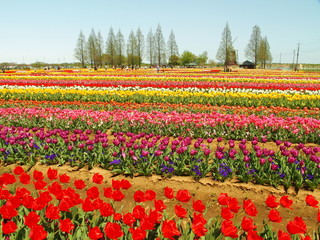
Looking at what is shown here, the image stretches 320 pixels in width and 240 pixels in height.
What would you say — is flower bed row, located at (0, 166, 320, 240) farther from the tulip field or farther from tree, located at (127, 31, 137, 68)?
tree, located at (127, 31, 137, 68)

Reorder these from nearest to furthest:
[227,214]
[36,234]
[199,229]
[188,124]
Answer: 1. [36,234]
2. [199,229]
3. [227,214]
4. [188,124]

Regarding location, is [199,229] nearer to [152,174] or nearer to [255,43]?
[152,174]

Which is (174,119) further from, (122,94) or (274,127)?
(122,94)

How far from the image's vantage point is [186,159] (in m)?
5.10

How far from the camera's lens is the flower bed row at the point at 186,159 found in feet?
14.6

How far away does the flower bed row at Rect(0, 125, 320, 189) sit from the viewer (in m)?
4.44

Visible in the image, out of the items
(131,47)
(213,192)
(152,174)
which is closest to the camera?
(213,192)

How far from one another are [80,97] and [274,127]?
389 inches

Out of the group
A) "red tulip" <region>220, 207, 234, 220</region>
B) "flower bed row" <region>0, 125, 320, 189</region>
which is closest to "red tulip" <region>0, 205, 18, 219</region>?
"red tulip" <region>220, 207, 234, 220</region>

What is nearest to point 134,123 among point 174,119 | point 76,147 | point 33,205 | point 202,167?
point 174,119

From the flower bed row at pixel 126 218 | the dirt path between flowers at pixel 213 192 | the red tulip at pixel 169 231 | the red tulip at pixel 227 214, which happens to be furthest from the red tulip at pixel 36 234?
the dirt path between flowers at pixel 213 192

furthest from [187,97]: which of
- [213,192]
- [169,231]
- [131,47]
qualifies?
[131,47]

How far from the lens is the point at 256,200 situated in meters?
4.25

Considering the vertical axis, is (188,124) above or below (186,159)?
above
